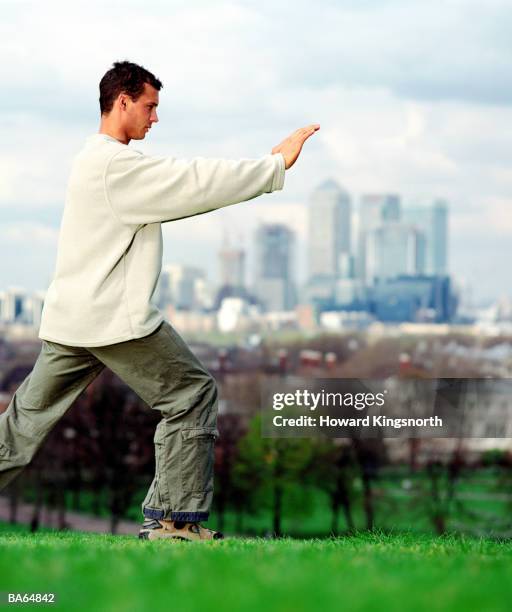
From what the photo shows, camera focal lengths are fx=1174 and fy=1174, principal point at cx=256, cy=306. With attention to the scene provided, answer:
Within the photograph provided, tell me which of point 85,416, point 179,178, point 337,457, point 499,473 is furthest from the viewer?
point 499,473

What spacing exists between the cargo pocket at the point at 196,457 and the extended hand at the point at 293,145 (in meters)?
1.38

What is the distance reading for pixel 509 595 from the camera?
3.22 m

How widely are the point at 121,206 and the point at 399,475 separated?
6014cm

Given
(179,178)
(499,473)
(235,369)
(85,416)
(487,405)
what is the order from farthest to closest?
(235,369) < (499,473) < (85,416) < (487,405) < (179,178)

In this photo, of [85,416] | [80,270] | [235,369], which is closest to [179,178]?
[80,270]

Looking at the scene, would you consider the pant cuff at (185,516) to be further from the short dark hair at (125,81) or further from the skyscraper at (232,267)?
the skyscraper at (232,267)

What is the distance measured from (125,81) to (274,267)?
128m

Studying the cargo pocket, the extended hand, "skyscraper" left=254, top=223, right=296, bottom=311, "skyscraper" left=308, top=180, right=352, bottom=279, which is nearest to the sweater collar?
the extended hand

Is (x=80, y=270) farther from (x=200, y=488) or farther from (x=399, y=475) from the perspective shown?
(x=399, y=475)

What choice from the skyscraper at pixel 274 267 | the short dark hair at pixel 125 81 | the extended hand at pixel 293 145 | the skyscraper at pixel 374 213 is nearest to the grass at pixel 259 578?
the extended hand at pixel 293 145

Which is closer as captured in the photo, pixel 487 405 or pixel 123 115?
pixel 123 115

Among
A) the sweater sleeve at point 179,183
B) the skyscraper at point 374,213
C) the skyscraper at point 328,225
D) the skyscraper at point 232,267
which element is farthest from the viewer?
the skyscraper at point 328,225

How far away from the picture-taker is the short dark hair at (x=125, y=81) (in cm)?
576

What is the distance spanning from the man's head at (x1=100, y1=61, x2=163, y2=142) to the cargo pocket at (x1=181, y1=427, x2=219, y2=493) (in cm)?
150
